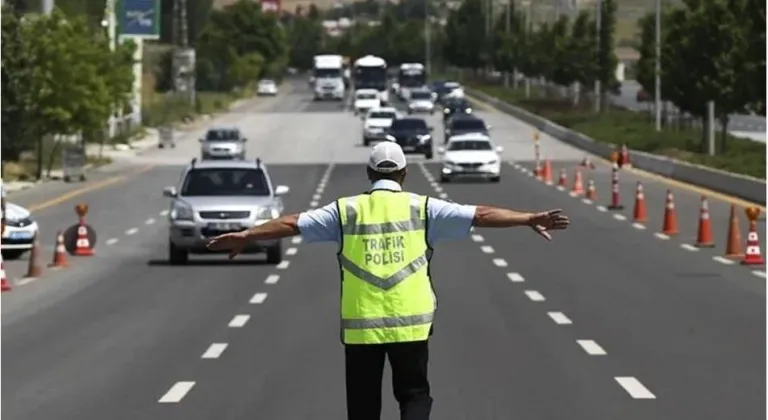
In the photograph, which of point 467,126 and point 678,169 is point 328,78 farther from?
point 678,169

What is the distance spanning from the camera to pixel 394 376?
343 inches

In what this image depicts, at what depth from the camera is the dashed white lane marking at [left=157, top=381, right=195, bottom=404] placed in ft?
46.3

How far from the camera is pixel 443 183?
5584 cm

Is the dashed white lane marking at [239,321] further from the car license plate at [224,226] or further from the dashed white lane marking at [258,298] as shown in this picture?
the car license plate at [224,226]

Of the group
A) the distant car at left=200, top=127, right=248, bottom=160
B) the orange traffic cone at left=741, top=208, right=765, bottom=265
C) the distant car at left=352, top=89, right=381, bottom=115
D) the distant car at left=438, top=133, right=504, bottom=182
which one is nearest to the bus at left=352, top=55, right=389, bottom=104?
the distant car at left=352, top=89, right=381, bottom=115

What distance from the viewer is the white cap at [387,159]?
866 cm

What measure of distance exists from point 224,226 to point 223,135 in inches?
1735

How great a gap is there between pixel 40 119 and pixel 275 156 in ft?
54.2

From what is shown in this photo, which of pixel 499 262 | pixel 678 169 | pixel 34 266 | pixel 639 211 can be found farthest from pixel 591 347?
pixel 678 169

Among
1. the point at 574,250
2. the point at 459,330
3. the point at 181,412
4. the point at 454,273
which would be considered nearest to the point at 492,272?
the point at 454,273

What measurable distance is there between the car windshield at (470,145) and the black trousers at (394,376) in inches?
1914

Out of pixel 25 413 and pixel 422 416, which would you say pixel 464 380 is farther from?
pixel 422 416

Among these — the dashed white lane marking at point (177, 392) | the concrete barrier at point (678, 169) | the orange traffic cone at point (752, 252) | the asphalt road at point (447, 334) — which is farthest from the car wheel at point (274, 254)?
the concrete barrier at point (678, 169)

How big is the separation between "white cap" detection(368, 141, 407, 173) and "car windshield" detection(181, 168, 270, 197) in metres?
20.8
